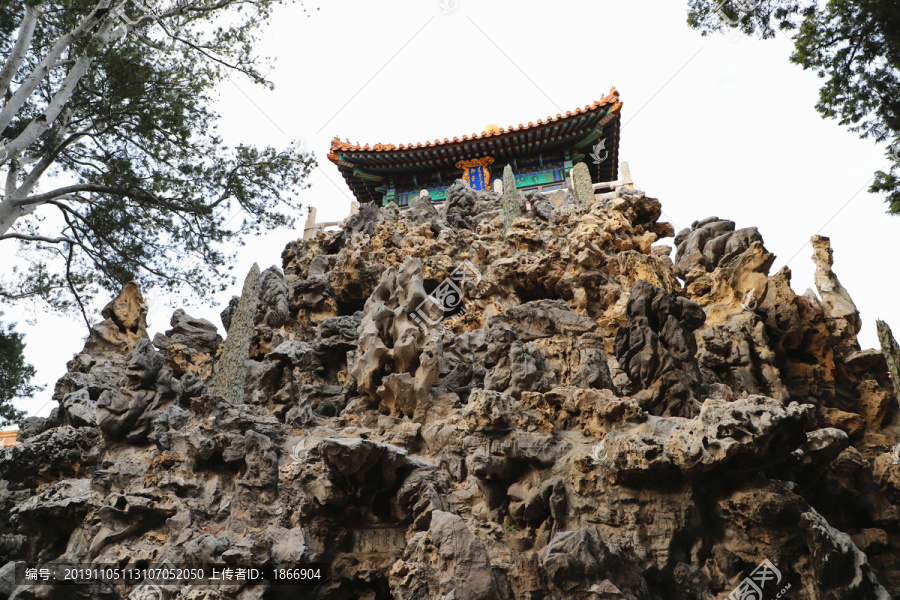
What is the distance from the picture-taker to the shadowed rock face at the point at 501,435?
18.2ft

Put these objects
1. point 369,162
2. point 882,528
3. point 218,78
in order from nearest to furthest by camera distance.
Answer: point 882,528, point 218,78, point 369,162

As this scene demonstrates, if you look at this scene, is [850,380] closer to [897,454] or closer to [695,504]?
[897,454]

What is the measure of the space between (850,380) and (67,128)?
1349 cm

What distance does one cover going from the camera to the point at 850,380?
1005 centimetres

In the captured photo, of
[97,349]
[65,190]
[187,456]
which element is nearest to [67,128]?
[65,190]

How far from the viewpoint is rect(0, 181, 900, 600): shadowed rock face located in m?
5.54

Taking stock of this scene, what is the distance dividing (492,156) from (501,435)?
594 inches
